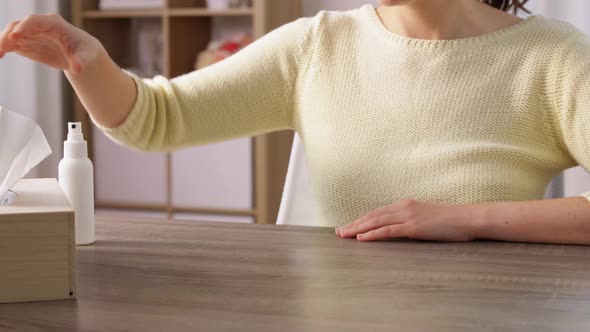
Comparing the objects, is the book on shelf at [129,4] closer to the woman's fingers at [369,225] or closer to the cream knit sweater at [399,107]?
the cream knit sweater at [399,107]


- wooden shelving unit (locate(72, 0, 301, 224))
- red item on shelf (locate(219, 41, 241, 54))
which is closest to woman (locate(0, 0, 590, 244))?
wooden shelving unit (locate(72, 0, 301, 224))

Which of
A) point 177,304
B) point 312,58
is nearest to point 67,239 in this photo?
point 177,304

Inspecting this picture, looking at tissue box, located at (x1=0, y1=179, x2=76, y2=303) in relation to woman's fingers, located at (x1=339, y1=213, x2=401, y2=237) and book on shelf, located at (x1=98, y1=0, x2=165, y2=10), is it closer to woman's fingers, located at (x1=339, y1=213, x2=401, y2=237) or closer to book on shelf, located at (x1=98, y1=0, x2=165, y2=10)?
woman's fingers, located at (x1=339, y1=213, x2=401, y2=237)

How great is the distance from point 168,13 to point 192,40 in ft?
0.66

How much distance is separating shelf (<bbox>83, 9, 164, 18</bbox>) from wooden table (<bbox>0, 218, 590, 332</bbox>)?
2383 millimetres

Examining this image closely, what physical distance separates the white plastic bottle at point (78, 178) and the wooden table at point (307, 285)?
0.16 ft

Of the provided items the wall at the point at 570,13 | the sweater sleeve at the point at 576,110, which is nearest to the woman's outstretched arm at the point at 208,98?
the sweater sleeve at the point at 576,110

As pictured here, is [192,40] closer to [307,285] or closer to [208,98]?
[208,98]

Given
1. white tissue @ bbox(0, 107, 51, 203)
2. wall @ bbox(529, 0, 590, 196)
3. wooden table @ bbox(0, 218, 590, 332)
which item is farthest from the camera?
wall @ bbox(529, 0, 590, 196)

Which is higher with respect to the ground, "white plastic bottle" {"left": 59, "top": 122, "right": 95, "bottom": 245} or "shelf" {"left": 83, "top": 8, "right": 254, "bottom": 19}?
"shelf" {"left": 83, "top": 8, "right": 254, "bottom": 19}

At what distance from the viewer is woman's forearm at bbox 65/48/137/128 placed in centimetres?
153

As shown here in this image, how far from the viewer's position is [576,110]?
1.66 m

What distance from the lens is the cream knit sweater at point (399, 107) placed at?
1691 mm

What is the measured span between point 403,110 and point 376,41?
0.56ft
